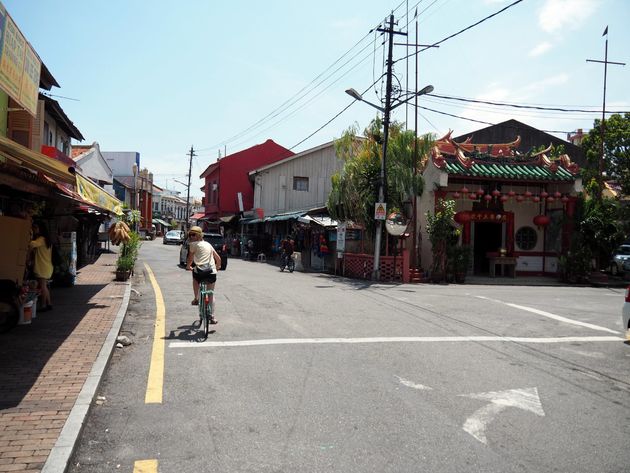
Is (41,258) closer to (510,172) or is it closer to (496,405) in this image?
(496,405)

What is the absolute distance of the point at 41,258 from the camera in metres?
9.00

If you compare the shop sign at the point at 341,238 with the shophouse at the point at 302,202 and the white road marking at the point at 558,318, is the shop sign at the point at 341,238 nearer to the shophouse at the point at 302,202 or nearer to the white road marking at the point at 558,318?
the shophouse at the point at 302,202

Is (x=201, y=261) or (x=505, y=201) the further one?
(x=505, y=201)

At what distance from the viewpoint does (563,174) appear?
21.3 metres

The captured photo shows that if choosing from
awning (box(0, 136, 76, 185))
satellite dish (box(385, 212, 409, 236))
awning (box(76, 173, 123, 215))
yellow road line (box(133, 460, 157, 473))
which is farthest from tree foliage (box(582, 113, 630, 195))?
yellow road line (box(133, 460, 157, 473))

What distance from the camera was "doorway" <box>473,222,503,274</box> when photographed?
23.3 metres

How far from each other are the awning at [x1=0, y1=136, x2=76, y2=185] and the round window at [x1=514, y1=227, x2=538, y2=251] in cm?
1950

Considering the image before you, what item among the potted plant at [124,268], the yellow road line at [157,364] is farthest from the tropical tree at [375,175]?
the yellow road line at [157,364]

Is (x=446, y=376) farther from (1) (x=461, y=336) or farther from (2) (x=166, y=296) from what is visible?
(2) (x=166, y=296)

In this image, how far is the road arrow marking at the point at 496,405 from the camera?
459cm

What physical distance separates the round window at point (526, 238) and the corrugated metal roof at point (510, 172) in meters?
2.62

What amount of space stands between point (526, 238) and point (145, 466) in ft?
71.4

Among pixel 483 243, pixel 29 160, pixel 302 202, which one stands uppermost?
pixel 302 202

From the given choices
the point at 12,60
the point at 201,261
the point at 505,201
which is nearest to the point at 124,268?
the point at 201,261
